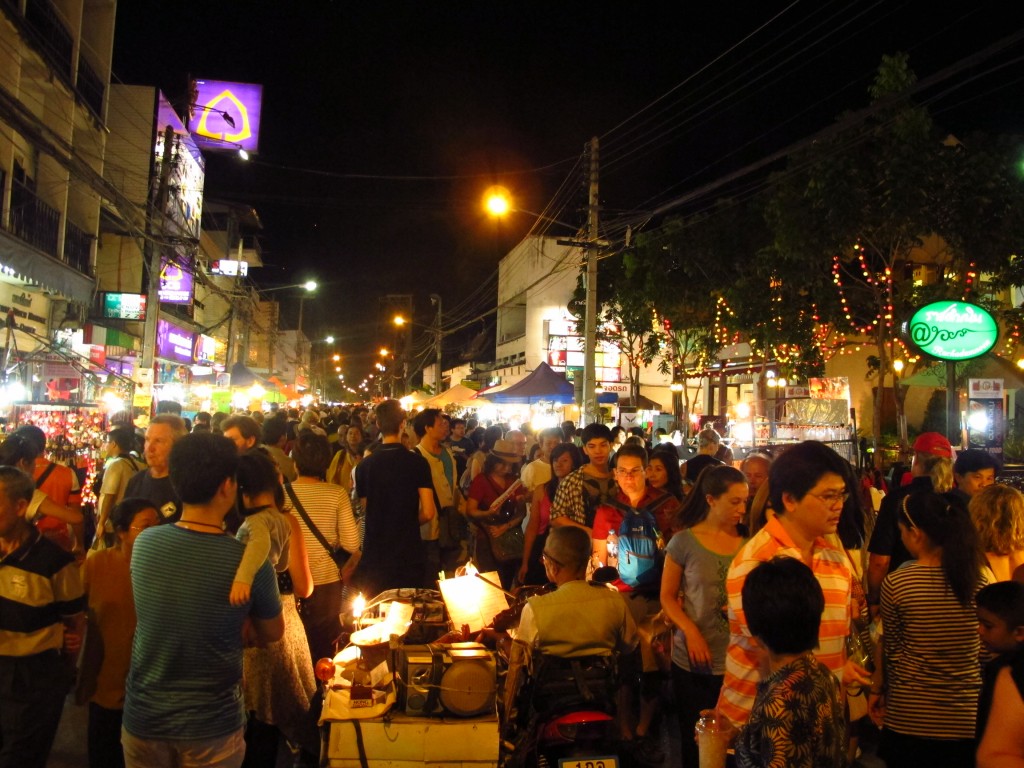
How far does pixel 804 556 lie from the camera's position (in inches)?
124

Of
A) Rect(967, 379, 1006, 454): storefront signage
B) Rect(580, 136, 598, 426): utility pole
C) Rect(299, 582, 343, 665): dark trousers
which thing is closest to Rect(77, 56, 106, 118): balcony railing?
Rect(580, 136, 598, 426): utility pole

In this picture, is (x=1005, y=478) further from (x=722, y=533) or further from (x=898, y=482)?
(x=722, y=533)

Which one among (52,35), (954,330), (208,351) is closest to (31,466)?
(954,330)

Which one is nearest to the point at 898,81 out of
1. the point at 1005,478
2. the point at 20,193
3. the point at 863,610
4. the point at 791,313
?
the point at 791,313

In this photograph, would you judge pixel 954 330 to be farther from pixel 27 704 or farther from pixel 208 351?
pixel 208 351

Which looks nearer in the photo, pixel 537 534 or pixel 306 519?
pixel 306 519

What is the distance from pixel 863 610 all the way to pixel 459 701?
1.89 meters

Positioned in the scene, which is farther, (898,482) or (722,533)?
(898,482)

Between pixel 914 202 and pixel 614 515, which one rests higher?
pixel 914 202

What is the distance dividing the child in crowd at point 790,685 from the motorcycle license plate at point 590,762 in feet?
3.96

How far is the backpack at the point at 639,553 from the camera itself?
16.4 feet

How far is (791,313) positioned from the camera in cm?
1998

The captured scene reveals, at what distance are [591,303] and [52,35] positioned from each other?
1281cm

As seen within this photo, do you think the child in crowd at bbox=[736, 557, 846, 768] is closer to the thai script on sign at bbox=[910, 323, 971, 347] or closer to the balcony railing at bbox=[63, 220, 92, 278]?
the thai script on sign at bbox=[910, 323, 971, 347]
